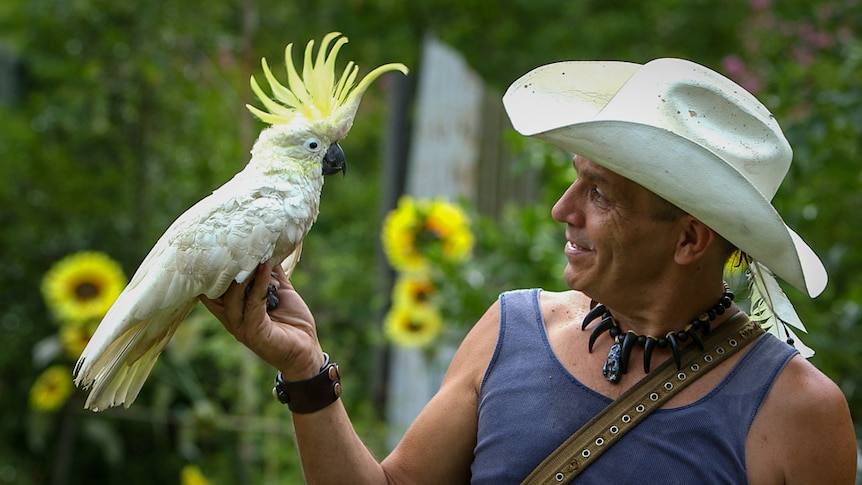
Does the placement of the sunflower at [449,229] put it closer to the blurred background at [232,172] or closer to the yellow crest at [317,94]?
the blurred background at [232,172]

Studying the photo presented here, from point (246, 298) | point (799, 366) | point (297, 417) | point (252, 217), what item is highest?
point (252, 217)

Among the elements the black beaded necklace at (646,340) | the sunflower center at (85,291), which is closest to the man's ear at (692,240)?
the black beaded necklace at (646,340)

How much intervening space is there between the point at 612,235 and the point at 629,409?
0.28m

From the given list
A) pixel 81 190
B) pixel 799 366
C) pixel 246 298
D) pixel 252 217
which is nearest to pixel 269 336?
pixel 246 298

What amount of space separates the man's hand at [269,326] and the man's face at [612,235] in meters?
0.45

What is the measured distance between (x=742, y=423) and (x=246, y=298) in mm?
802

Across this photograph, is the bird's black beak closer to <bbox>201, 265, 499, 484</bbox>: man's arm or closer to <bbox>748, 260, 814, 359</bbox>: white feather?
<bbox>201, 265, 499, 484</bbox>: man's arm

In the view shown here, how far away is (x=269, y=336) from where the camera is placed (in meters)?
1.57

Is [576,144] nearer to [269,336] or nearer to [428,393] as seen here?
[269,336]

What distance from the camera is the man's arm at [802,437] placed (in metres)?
1.49

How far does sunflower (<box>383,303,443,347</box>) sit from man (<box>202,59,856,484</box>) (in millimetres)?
1616

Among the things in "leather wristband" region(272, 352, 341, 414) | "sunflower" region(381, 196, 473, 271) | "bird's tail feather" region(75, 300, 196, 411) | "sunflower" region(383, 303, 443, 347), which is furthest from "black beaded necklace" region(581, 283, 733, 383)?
"sunflower" region(383, 303, 443, 347)

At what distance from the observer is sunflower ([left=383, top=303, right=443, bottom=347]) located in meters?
3.39

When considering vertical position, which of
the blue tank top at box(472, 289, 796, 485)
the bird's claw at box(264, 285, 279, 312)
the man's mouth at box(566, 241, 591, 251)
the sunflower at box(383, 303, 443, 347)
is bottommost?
the sunflower at box(383, 303, 443, 347)
